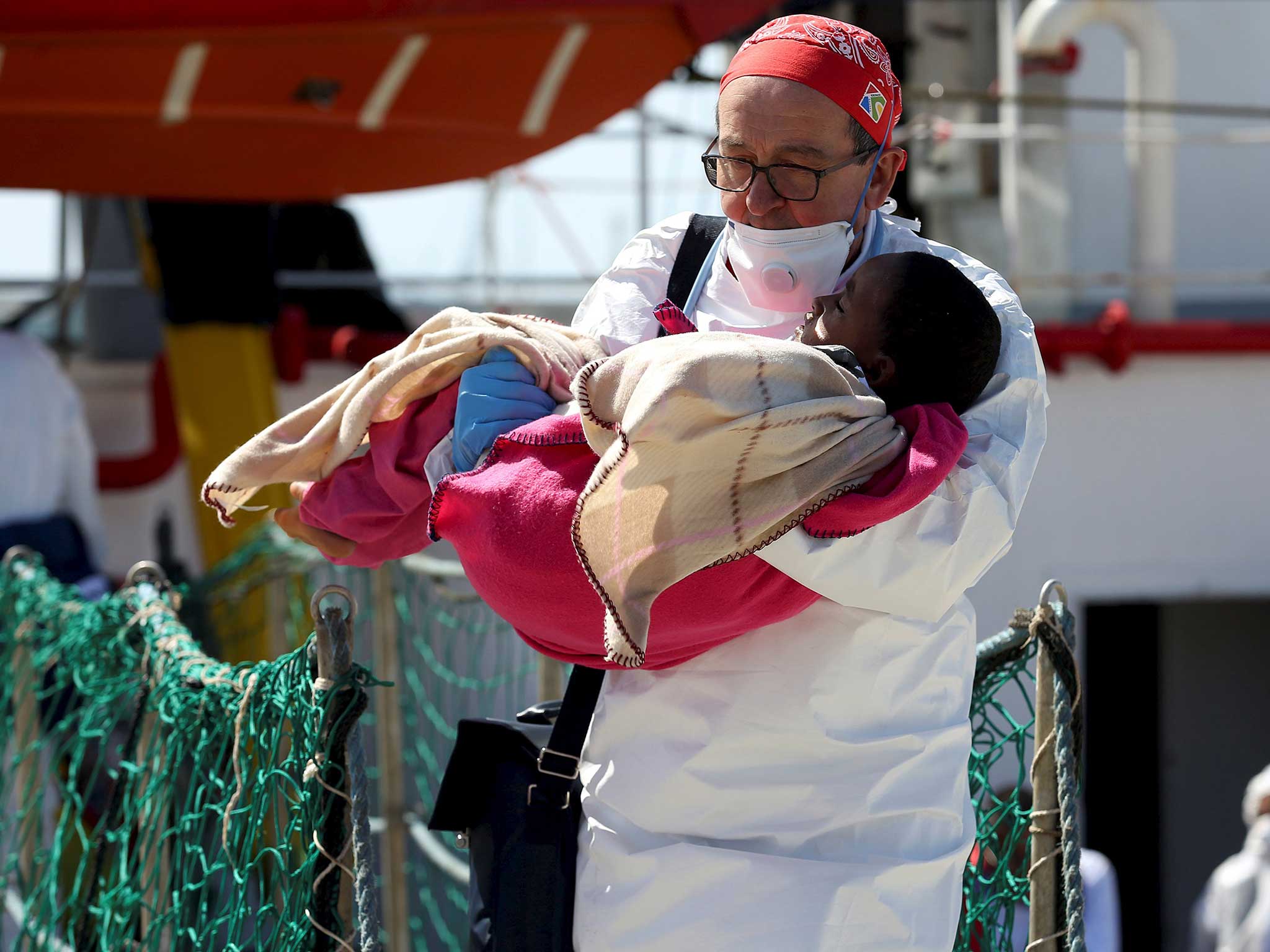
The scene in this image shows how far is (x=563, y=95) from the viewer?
13.5ft

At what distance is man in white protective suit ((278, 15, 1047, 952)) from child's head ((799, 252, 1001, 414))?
0.04 meters

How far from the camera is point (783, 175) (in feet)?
4.31

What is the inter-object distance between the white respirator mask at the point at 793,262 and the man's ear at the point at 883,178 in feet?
0.17

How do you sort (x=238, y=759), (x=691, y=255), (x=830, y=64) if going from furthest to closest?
(x=238, y=759) < (x=691, y=255) < (x=830, y=64)

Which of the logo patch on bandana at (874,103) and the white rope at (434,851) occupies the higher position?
the logo patch on bandana at (874,103)

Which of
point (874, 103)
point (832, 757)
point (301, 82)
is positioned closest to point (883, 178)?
point (874, 103)

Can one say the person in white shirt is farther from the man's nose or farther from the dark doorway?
the dark doorway

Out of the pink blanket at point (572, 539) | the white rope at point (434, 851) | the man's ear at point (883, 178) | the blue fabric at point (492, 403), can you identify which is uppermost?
the man's ear at point (883, 178)

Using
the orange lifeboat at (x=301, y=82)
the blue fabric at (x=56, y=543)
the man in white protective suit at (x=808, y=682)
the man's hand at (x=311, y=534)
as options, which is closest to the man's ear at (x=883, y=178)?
the man in white protective suit at (x=808, y=682)

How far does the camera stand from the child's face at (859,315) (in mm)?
1184

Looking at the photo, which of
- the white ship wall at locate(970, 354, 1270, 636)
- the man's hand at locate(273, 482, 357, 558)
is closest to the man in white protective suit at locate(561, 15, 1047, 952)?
the man's hand at locate(273, 482, 357, 558)

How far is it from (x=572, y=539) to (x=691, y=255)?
40 cm

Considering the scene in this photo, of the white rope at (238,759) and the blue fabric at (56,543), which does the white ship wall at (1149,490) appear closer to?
the blue fabric at (56,543)

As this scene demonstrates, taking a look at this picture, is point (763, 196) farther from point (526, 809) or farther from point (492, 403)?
point (526, 809)
